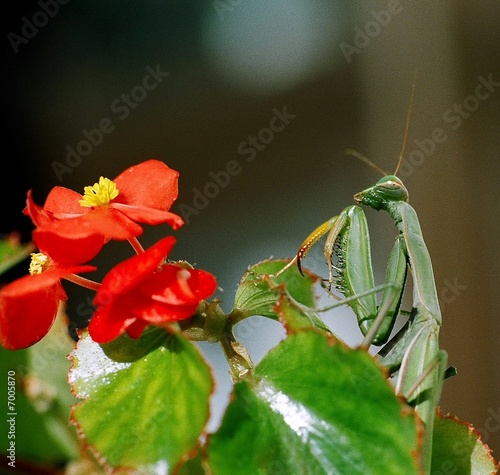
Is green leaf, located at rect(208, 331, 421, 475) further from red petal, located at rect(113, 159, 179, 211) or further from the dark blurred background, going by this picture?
the dark blurred background

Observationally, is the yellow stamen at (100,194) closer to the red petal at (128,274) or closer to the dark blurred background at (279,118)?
the red petal at (128,274)

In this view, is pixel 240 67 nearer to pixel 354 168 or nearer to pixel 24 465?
pixel 354 168

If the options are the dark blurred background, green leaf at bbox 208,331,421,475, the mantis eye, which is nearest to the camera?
green leaf at bbox 208,331,421,475

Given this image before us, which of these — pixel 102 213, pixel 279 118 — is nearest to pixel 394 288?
pixel 102 213

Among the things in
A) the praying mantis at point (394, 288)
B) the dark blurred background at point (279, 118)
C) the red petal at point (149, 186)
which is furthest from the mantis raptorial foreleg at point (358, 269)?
the dark blurred background at point (279, 118)

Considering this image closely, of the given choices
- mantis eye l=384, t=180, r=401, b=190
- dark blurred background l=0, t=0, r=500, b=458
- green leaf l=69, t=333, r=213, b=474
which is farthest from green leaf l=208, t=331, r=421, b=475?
dark blurred background l=0, t=0, r=500, b=458

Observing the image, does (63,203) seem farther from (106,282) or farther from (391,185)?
(391,185)
